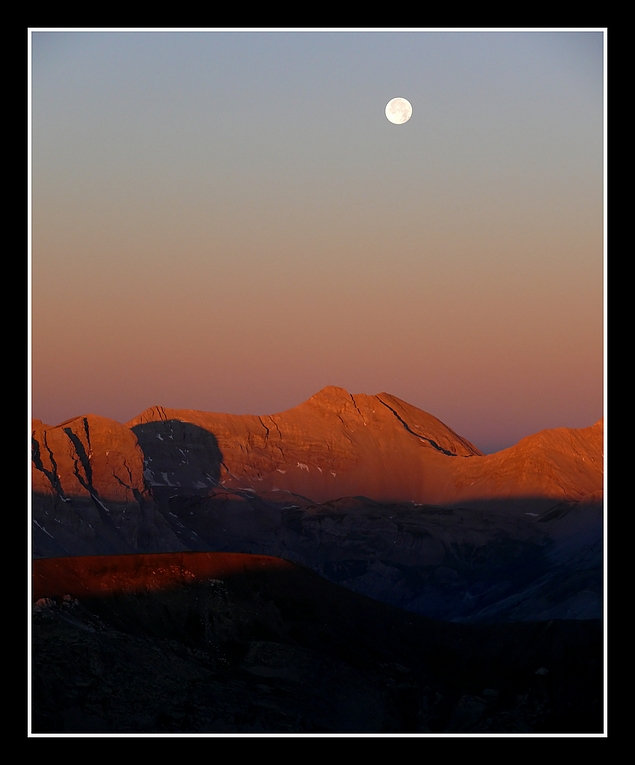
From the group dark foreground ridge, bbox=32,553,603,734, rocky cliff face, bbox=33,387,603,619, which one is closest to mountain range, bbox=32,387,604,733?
dark foreground ridge, bbox=32,553,603,734

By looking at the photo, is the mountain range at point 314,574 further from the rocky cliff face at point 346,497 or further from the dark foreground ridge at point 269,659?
the rocky cliff face at point 346,497

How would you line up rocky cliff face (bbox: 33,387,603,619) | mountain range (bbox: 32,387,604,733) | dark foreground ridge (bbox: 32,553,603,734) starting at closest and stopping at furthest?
1. dark foreground ridge (bbox: 32,553,603,734)
2. mountain range (bbox: 32,387,604,733)
3. rocky cliff face (bbox: 33,387,603,619)

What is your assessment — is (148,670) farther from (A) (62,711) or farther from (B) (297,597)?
(B) (297,597)

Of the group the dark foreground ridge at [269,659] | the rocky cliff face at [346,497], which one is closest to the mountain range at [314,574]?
the dark foreground ridge at [269,659]

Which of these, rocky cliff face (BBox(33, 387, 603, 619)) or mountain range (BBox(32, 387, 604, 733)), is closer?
mountain range (BBox(32, 387, 604, 733))

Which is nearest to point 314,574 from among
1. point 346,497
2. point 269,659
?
point 269,659

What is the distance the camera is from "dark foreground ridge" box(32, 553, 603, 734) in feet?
186

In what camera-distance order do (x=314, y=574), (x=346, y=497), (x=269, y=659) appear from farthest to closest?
1. (x=346, y=497)
2. (x=314, y=574)
3. (x=269, y=659)

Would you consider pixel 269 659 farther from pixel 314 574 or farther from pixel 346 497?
pixel 346 497

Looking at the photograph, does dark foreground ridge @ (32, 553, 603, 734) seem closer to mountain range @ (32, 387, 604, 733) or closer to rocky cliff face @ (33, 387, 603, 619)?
mountain range @ (32, 387, 604, 733)

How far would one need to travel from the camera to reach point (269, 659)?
218ft

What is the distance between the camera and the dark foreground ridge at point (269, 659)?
5684 cm

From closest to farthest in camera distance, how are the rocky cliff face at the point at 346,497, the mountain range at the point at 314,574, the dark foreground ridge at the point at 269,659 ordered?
the dark foreground ridge at the point at 269,659, the mountain range at the point at 314,574, the rocky cliff face at the point at 346,497

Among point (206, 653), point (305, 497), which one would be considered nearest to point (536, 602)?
point (206, 653)
